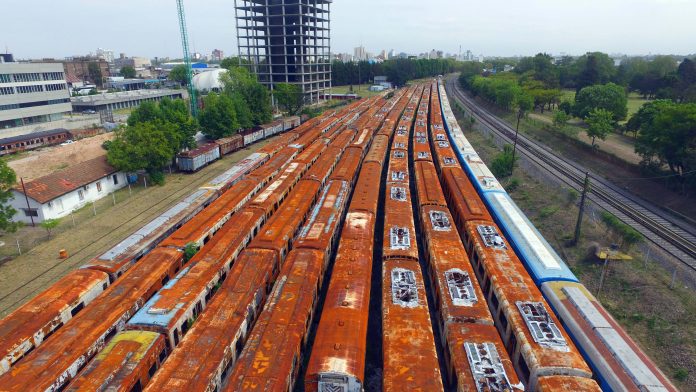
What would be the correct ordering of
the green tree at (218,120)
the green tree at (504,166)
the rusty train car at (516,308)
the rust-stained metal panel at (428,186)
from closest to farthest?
the rusty train car at (516,308), the rust-stained metal panel at (428,186), the green tree at (504,166), the green tree at (218,120)

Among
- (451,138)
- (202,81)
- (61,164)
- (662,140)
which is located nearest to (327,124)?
(451,138)

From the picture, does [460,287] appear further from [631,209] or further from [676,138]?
[676,138]

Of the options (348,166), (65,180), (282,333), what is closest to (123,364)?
(282,333)

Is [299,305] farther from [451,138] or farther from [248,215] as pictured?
[451,138]

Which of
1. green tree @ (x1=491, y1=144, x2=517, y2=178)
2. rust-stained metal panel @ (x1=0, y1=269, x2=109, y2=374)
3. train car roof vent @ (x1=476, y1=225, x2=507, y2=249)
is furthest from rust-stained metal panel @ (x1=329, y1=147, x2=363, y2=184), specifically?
rust-stained metal panel @ (x1=0, y1=269, x2=109, y2=374)

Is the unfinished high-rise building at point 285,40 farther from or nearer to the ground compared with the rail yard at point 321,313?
farther from the ground

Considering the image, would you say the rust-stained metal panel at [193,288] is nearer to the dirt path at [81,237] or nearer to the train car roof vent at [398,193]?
the train car roof vent at [398,193]

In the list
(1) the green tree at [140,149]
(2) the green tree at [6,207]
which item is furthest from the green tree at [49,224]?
(1) the green tree at [140,149]
